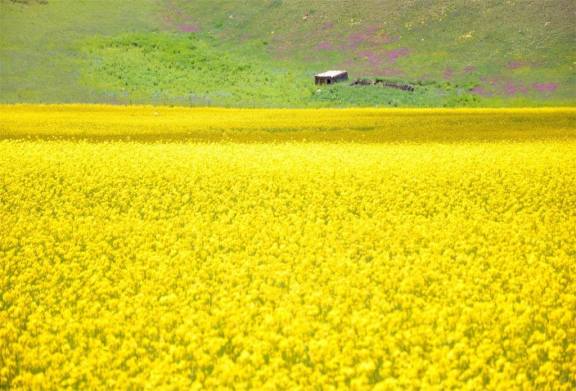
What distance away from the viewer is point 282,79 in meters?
75.6

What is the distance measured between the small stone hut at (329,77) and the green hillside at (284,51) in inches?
57.4

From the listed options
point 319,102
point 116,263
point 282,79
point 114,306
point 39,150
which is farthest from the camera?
point 282,79

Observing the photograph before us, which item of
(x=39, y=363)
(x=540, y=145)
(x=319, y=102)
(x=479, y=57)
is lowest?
(x=39, y=363)

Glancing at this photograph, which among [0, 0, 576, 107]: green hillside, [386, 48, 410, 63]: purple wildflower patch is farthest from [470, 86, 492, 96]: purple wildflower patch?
[386, 48, 410, 63]: purple wildflower patch

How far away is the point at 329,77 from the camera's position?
236 feet

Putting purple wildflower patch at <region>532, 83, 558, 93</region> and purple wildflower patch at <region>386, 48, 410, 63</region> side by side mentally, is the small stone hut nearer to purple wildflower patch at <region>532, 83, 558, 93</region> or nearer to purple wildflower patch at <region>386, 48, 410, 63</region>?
purple wildflower patch at <region>386, 48, 410, 63</region>

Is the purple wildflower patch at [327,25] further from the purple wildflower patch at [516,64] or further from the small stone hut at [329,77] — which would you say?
the purple wildflower patch at [516,64]

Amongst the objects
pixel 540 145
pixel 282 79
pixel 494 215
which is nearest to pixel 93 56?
pixel 282 79

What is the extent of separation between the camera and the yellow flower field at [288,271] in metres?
7.36

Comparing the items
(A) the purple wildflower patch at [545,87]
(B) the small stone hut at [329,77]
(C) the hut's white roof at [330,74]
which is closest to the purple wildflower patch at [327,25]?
(C) the hut's white roof at [330,74]

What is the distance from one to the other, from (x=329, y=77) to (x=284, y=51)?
18.0 metres

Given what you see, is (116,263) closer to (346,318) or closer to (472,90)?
(346,318)

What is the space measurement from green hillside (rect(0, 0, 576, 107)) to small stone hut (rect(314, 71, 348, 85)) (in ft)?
4.78

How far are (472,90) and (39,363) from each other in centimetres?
6792
